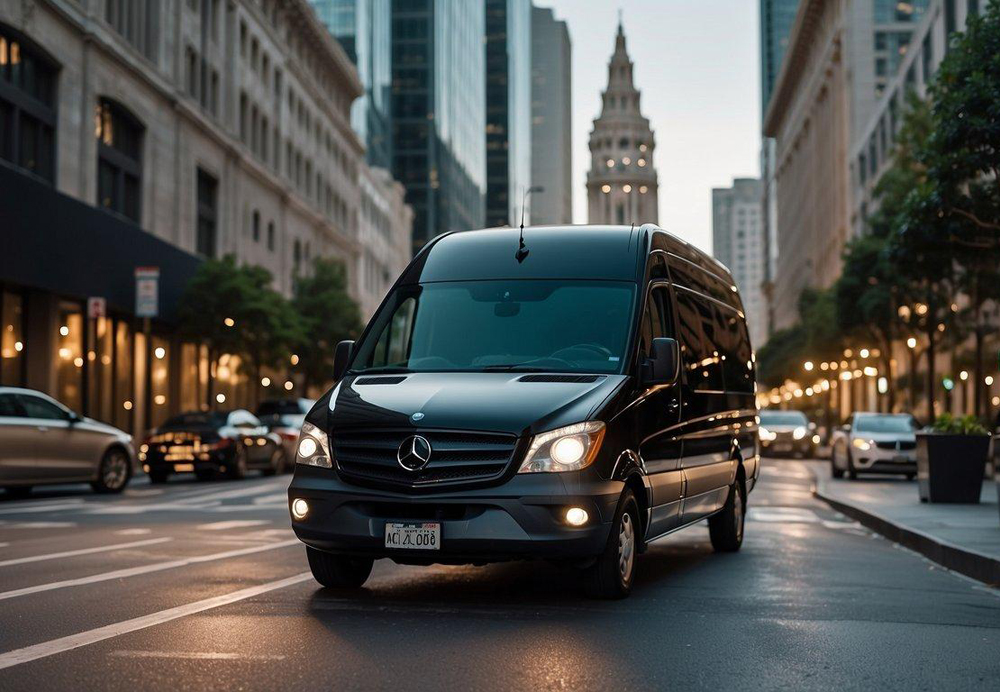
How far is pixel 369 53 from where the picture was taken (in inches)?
4200

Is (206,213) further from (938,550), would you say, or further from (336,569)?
(336,569)

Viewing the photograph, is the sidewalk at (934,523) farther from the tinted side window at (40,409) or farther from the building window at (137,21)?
the building window at (137,21)

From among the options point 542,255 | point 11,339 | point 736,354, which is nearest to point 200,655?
point 542,255

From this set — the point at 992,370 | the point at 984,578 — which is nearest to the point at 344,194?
the point at 992,370

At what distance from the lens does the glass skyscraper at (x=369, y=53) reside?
10200cm

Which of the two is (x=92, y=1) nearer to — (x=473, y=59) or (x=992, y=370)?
(x=992, y=370)

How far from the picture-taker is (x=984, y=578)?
11.4 m

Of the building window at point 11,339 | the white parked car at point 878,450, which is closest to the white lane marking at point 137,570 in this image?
the white parked car at point 878,450

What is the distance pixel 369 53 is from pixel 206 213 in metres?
57.1

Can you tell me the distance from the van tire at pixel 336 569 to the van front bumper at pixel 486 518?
0.58 m

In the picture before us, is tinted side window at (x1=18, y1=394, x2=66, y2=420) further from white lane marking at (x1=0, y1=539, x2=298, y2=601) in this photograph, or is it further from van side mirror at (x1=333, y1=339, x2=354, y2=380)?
van side mirror at (x1=333, y1=339, x2=354, y2=380)

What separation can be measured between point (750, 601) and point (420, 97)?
12223cm

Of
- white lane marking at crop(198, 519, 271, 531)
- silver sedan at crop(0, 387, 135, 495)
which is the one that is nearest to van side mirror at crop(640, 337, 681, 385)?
white lane marking at crop(198, 519, 271, 531)

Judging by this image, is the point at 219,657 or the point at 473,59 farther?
the point at 473,59
